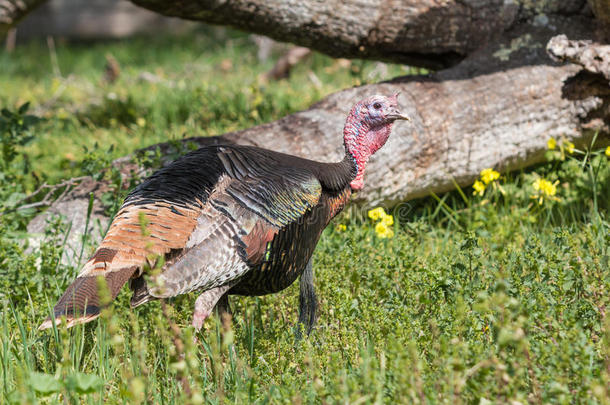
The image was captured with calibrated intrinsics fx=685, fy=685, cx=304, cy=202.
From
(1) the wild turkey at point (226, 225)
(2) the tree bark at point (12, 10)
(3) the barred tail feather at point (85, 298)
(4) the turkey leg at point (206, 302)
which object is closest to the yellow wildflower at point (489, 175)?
(1) the wild turkey at point (226, 225)

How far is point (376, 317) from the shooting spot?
9.77 ft

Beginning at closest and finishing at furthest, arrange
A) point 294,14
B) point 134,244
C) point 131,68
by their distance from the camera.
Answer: point 134,244
point 294,14
point 131,68

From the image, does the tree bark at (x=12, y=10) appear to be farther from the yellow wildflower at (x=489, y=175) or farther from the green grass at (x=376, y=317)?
the yellow wildflower at (x=489, y=175)

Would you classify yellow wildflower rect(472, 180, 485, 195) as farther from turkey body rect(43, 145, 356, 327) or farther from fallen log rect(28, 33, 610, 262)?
turkey body rect(43, 145, 356, 327)

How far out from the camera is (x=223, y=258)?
8.98ft

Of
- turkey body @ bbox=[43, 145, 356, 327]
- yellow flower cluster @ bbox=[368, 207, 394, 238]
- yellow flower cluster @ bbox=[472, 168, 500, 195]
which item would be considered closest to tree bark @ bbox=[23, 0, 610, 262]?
yellow flower cluster @ bbox=[472, 168, 500, 195]

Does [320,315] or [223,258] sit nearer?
[223,258]

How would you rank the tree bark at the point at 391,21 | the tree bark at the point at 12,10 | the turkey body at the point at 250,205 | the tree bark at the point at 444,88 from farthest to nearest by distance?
1. the tree bark at the point at 12,10
2. the tree bark at the point at 391,21
3. the tree bark at the point at 444,88
4. the turkey body at the point at 250,205

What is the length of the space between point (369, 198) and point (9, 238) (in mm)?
2182

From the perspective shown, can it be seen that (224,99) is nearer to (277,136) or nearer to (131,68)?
(277,136)

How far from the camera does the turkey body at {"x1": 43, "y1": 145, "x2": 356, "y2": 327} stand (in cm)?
256

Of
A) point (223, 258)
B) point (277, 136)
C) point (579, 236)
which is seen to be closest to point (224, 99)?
point (277, 136)

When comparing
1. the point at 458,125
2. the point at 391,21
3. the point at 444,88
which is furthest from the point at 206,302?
the point at 391,21

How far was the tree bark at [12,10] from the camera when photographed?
5.40m
